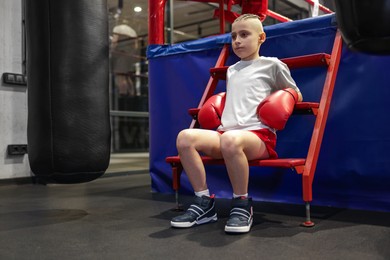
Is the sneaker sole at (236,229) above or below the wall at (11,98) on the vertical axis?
below

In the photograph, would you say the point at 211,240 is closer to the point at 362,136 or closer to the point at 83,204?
the point at 362,136

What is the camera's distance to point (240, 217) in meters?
1.42

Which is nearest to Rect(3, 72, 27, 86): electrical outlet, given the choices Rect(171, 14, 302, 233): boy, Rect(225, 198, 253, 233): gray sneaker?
Rect(171, 14, 302, 233): boy

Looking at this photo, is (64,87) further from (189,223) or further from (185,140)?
(189,223)

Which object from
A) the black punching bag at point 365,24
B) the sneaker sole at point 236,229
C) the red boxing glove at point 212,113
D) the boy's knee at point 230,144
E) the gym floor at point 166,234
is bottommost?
the gym floor at point 166,234

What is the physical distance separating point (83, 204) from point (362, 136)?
142 cm

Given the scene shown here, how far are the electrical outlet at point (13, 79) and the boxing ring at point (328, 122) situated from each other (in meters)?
1.47

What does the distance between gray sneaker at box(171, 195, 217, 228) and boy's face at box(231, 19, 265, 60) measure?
0.64m

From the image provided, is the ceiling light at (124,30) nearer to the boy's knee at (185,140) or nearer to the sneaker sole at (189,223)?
the boy's knee at (185,140)

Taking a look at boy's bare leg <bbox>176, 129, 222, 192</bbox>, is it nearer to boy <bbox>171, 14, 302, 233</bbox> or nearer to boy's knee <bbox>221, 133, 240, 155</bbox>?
boy <bbox>171, 14, 302, 233</bbox>

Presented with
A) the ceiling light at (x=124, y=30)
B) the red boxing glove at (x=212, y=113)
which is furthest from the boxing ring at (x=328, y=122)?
the ceiling light at (x=124, y=30)

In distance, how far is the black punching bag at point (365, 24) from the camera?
65 centimetres

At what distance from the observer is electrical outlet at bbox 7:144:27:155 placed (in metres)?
3.07

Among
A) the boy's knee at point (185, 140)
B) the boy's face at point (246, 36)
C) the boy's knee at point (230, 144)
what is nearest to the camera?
the boy's knee at point (230, 144)
